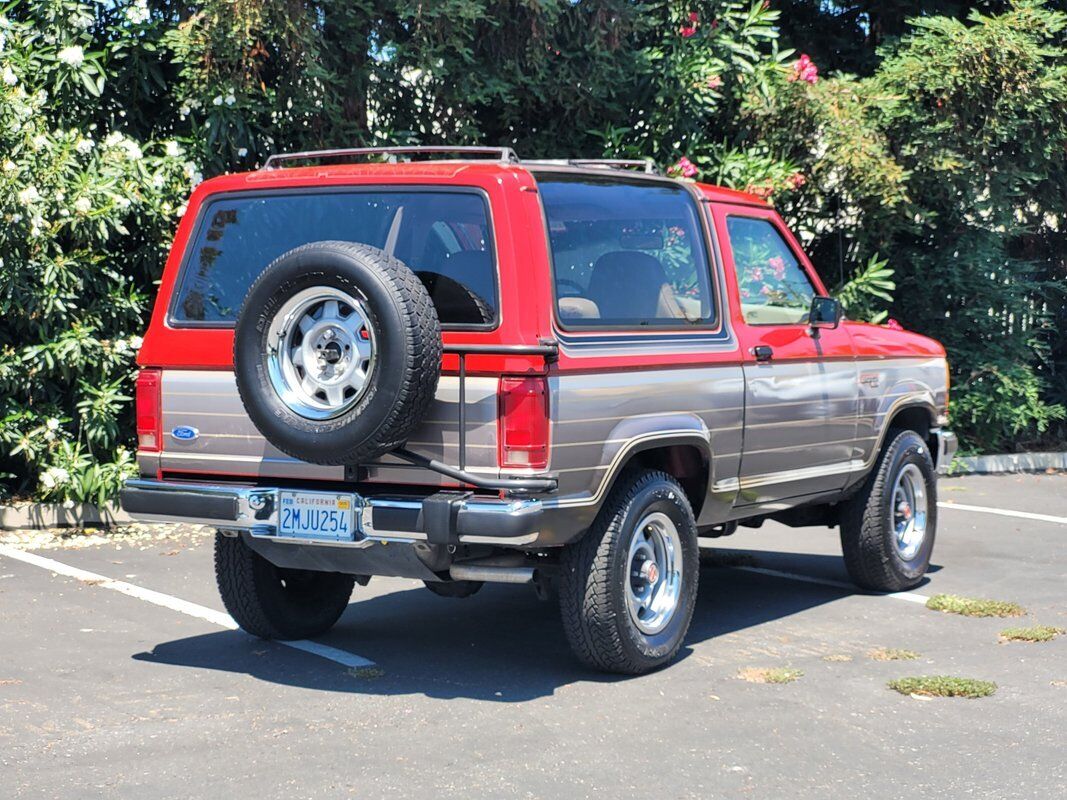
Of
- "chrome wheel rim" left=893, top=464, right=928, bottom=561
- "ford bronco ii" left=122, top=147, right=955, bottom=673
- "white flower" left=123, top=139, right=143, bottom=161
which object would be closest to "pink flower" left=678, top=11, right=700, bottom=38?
"white flower" left=123, top=139, right=143, bottom=161

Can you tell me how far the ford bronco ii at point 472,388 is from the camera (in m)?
5.62

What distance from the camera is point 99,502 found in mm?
→ 10062

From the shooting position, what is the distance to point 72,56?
10.1 meters

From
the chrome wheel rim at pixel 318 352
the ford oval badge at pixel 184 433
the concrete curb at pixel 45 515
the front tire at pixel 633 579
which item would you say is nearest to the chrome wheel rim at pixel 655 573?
the front tire at pixel 633 579

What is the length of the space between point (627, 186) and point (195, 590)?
332 cm

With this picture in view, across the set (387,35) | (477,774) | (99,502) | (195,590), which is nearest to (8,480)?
(99,502)

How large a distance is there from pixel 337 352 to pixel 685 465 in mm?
1769

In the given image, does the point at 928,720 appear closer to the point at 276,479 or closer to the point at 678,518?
the point at 678,518

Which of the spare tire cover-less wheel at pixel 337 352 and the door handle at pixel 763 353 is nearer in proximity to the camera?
the spare tire cover-less wheel at pixel 337 352

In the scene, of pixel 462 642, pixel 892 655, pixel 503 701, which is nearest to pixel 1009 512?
pixel 892 655

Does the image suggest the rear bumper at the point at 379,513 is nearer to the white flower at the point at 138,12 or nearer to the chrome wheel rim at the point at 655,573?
the chrome wheel rim at the point at 655,573

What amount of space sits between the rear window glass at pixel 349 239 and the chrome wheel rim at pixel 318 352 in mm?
383

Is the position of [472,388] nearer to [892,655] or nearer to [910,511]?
[892,655]

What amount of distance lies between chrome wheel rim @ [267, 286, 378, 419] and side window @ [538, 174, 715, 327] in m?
0.80
